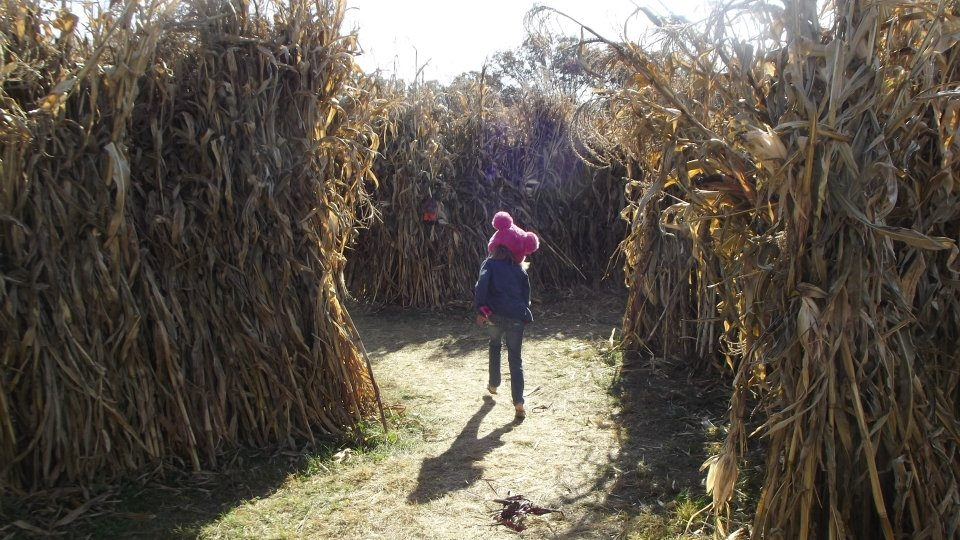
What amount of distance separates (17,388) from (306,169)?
2062 millimetres

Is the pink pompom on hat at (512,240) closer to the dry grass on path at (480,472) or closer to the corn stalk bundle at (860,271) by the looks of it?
the dry grass on path at (480,472)

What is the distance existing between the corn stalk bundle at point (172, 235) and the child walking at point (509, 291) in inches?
46.1

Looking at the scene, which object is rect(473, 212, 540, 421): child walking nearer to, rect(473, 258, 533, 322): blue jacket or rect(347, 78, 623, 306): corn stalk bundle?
rect(473, 258, 533, 322): blue jacket

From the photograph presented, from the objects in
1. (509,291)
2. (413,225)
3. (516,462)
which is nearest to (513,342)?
(509,291)

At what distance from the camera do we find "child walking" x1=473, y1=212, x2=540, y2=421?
18.7 ft

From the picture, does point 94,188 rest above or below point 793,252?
above

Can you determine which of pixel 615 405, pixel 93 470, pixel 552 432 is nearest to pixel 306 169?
pixel 93 470

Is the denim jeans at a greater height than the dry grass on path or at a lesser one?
greater

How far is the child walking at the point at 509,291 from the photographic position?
569cm

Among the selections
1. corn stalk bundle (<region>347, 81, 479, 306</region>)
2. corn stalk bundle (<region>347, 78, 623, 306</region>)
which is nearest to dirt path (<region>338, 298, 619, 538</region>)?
corn stalk bundle (<region>347, 81, 479, 306</region>)

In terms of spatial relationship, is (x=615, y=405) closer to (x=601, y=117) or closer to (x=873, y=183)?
(x=601, y=117)

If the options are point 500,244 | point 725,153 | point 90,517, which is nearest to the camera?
point 725,153

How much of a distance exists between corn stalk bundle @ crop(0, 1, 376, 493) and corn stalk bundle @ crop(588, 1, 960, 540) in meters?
2.88

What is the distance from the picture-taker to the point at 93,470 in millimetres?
4035
